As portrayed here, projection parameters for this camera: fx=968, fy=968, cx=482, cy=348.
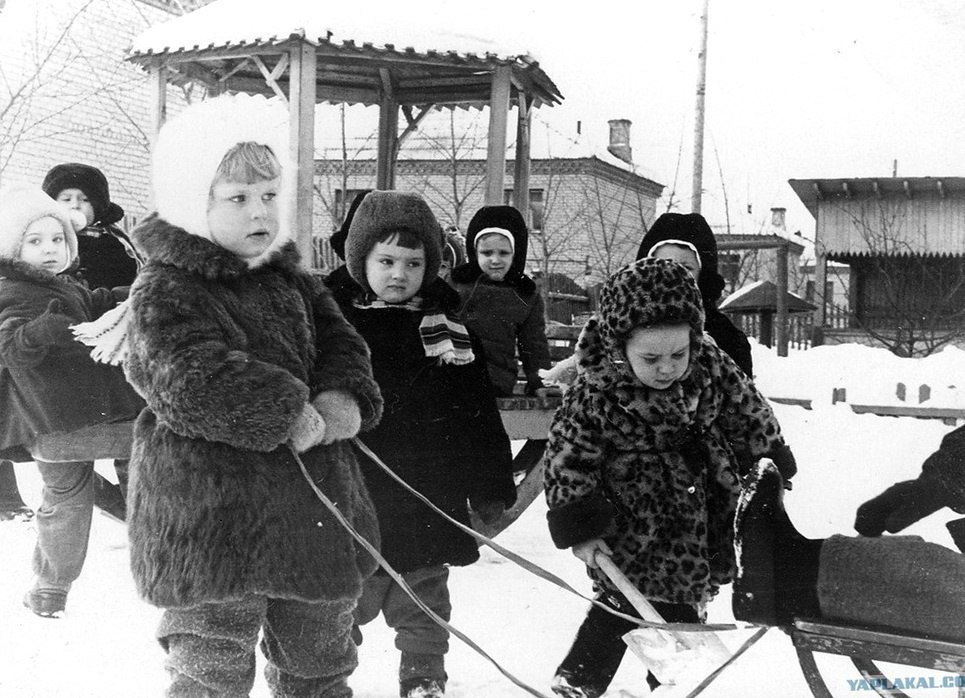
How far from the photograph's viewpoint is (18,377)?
3738 mm

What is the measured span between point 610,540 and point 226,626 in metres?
1.07

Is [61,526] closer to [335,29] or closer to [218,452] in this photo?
[218,452]

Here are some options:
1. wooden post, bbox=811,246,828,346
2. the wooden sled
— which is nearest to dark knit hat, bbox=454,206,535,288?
the wooden sled

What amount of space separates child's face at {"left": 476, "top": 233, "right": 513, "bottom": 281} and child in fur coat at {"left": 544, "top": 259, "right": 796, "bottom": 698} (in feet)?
6.96

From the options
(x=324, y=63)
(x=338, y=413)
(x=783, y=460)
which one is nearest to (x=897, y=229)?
(x=324, y=63)

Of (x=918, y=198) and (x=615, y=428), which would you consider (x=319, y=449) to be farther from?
(x=918, y=198)

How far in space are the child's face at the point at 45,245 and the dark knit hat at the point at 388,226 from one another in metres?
1.41

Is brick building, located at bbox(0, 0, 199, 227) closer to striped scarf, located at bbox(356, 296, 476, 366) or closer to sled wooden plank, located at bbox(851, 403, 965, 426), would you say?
sled wooden plank, located at bbox(851, 403, 965, 426)

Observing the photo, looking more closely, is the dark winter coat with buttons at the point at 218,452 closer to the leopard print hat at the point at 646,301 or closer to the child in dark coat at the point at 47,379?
the leopard print hat at the point at 646,301

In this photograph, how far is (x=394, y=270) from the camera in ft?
10.5

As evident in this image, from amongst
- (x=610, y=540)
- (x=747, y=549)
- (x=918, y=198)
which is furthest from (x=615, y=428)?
(x=918, y=198)

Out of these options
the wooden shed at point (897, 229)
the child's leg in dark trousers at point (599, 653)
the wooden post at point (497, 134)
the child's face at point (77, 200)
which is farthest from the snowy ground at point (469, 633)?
the wooden shed at point (897, 229)

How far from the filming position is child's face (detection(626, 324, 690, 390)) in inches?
105

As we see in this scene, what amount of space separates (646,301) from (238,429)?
1143 millimetres
